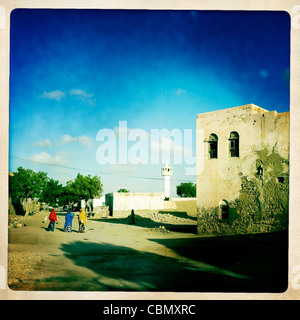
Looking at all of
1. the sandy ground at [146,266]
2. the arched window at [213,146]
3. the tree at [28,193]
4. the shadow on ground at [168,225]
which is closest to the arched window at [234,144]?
the arched window at [213,146]

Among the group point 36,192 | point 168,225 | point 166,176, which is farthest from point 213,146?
point 166,176

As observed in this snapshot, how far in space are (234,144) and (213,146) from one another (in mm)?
640

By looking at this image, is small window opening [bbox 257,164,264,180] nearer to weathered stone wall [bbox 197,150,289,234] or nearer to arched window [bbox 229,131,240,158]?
weathered stone wall [bbox 197,150,289,234]

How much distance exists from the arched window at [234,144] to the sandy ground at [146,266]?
2365 millimetres

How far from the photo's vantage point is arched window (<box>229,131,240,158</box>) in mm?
6867

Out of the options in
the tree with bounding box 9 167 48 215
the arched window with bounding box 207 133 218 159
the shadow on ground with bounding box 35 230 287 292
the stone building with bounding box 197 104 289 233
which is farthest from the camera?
the tree with bounding box 9 167 48 215

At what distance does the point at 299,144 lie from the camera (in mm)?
3881

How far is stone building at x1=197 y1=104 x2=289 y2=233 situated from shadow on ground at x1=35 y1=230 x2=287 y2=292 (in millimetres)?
1044

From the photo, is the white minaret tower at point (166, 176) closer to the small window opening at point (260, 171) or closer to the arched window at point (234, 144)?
the arched window at point (234, 144)

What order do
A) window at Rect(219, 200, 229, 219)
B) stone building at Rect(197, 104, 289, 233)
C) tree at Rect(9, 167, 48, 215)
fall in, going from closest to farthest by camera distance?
stone building at Rect(197, 104, 289, 233)
window at Rect(219, 200, 229, 219)
tree at Rect(9, 167, 48, 215)

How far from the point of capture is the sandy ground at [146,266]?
12.7ft

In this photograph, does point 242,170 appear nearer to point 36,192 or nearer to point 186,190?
point 36,192

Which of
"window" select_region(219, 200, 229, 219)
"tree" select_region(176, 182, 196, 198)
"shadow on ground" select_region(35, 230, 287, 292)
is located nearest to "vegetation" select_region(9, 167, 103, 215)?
"shadow on ground" select_region(35, 230, 287, 292)
